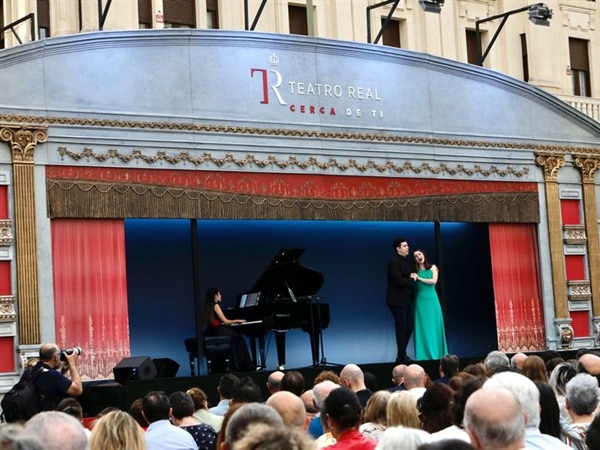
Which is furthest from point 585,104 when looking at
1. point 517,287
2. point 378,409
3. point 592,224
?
point 378,409

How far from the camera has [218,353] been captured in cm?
1580

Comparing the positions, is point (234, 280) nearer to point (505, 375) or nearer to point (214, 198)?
point (214, 198)

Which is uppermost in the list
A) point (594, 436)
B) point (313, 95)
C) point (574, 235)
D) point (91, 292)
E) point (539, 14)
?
point (539, 14)

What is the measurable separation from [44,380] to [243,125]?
6217 millimetres

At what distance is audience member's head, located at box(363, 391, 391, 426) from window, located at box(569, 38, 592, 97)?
22.2m

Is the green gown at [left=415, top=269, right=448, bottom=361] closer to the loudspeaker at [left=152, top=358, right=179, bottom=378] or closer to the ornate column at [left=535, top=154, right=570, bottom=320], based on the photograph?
the ornate column at [left=535, top=154, right=570, bottom=320]

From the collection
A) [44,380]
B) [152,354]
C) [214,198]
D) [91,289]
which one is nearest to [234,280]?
[152,354]

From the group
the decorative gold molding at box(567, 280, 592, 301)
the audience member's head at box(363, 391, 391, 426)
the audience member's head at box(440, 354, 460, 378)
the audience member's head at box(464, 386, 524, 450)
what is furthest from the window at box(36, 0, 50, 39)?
the audience member's head at box(464, 386, 524, 450)

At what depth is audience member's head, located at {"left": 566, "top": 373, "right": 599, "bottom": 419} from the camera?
680cm

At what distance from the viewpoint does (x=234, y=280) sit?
19203 mm

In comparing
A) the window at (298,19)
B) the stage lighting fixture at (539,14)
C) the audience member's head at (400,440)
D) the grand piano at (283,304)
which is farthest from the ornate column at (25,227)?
the window at (298,19)

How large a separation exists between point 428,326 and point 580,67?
44.8 ft

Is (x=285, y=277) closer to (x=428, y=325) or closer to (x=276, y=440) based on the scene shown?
(x=428, y=325)

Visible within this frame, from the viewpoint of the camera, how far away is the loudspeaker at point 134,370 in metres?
13.3
